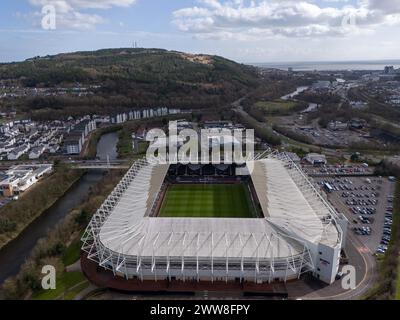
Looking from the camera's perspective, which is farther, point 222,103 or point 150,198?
point 222,103

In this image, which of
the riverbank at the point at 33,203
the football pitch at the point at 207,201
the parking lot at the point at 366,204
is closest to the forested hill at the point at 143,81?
the riverbank at the point at 33,203

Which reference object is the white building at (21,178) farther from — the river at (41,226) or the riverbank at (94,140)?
the riverbank at (94,140)

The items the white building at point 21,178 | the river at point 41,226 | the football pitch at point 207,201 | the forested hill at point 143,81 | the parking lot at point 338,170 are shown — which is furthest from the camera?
the forested hill at point 143,81

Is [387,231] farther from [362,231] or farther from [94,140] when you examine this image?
[94,140]

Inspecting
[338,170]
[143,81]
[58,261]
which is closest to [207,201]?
[58,261]

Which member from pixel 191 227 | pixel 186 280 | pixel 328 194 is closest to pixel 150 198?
pixel 191 227

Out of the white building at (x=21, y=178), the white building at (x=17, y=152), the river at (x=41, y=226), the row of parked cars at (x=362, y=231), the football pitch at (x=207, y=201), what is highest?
the white building at (x=17, y=152)
